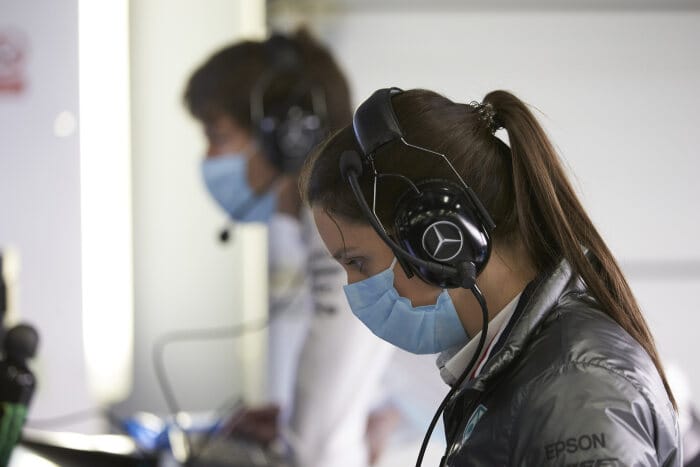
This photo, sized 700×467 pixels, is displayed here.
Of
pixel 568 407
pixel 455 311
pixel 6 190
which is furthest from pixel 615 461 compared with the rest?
pixel 6 190

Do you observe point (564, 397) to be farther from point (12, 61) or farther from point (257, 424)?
point (12, 61)

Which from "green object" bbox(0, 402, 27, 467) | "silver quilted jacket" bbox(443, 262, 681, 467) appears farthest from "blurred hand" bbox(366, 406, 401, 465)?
"silver quilted jacket" bbox(443, 262, 681, 467)

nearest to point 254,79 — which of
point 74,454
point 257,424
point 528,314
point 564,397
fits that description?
point 257,424

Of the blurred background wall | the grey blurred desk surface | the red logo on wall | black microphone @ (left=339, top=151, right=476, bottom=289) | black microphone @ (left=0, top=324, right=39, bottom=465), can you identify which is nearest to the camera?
black microphone @ (left=339, top=151, right=476, bottom=289)

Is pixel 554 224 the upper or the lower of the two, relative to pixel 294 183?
upper

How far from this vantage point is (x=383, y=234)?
76 centimetres

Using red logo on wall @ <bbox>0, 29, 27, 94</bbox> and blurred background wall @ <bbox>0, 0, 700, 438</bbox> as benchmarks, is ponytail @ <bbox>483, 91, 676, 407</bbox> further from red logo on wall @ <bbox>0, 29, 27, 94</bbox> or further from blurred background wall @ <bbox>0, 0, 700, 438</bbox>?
blurred background wall @ <bbox>0, 0, 700, 438</bbox>

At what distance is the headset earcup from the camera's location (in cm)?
77

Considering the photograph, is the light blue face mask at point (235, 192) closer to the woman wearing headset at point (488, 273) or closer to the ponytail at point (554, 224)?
the woman wearing headset at point (488, 273)

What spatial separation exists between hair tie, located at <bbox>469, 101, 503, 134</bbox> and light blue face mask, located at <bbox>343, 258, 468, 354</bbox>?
0.16 metres

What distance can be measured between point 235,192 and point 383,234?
1089mm

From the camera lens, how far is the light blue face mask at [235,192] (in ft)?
5.83

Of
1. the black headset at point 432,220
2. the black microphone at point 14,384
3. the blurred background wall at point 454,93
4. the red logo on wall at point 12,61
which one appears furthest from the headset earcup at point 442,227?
the blurred background wall at point 454,93

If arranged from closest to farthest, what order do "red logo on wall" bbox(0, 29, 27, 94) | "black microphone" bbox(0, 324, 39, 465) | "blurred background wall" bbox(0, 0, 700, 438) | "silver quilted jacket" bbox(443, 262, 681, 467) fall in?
"silver quilted jacket" bbox(443, 262, 681, 467) < "black microphone" bbox(0, 324, 39, 465) < "red logo on wall" bbox(0, 29, 27, 94) < "blurred background wall" bbox(0, 0, 700, 438)
